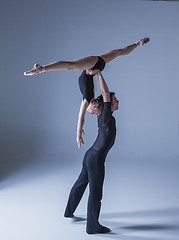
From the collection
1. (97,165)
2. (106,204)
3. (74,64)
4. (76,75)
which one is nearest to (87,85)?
(74,64)

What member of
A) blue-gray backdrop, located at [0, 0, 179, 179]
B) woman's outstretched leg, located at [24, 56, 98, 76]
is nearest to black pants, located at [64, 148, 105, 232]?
woman's outstretched leg, located at [24, 56, 98, 76]

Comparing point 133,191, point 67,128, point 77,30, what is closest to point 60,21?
point 77,30

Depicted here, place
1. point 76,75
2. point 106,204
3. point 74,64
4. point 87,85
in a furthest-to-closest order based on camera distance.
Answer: point 76,75, point 106,204, point 87,85, point 74,64

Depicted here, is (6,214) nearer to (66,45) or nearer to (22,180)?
(22,180)

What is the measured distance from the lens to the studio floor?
4.00 m

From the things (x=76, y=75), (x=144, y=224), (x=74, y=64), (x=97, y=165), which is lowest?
(x=144, y=224)

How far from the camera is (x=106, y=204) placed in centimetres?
482

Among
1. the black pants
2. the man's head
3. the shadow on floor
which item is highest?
the man's head

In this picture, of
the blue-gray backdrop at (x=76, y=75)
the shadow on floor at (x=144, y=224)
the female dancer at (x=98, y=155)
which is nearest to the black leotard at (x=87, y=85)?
the female dancer at (x=98, y=155)

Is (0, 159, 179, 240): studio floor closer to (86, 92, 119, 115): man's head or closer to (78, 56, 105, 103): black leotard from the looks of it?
(86, 92, 119, 115): man's head

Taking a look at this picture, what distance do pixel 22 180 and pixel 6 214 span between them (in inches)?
47.8

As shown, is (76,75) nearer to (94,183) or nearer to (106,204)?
(106,204)

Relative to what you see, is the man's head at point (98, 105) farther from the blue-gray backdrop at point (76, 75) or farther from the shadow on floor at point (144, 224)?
the blue-gray backdrop at point (76, 75)

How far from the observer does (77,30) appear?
7043 millimetres
